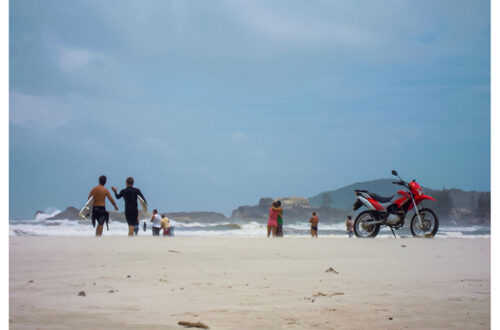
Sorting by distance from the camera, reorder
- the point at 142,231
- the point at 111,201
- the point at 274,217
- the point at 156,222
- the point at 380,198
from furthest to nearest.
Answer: the point at 142,231, the point at 156,222, the point at 274,217, the point at 380,198, the point at 111,201

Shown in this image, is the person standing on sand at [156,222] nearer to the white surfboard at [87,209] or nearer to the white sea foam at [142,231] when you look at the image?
the white surfboard at [87,209]

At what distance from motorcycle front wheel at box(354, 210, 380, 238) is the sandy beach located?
16.3ft

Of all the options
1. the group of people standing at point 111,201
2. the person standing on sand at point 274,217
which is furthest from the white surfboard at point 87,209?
the person standing on sand at point 274,217

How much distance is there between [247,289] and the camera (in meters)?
4.80

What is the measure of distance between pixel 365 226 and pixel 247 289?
899cm

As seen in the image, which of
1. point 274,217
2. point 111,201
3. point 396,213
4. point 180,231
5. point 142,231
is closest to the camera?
point 111,201

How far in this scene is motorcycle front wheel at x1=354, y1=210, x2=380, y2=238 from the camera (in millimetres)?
13227

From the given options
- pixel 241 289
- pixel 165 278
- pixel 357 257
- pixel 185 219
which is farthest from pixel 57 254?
pixel 185 219

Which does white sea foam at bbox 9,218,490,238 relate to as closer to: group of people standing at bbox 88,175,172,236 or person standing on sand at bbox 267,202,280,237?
person standing on sand at bbox 267,202,280,237

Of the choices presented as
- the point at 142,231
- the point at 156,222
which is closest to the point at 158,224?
the point at 156,222

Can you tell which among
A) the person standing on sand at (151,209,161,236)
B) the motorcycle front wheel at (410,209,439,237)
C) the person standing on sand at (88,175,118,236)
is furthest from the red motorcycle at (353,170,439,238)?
the person standing on sand at (151,209,161,236)

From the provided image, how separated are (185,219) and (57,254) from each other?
Result: 4499cm

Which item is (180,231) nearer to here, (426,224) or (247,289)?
(426,224)

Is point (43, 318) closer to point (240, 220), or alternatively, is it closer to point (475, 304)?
point (475, 304)
